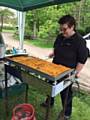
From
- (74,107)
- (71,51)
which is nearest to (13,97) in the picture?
(74,107)

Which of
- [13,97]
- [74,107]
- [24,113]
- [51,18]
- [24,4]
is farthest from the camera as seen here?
[51,18]

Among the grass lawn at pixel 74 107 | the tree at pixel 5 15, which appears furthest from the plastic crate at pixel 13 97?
the tree at pixel 5 15

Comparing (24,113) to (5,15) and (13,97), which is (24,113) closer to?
(13,97)

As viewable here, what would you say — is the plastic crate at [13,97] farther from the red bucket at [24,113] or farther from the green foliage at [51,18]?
the green foliage at [51,18]

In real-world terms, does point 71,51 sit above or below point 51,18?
above

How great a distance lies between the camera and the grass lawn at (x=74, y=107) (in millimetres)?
4523

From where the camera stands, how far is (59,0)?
15.0 ft

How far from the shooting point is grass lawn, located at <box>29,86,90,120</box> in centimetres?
452

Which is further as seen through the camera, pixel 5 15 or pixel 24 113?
pixel 5 15

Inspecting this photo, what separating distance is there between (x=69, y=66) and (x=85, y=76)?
4748mm

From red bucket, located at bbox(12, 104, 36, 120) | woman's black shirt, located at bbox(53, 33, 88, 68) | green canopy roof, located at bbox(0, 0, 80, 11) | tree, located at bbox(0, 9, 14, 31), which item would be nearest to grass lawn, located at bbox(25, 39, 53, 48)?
tree, located at bbox(0, 9, 14, 31)

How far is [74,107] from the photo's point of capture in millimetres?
5059

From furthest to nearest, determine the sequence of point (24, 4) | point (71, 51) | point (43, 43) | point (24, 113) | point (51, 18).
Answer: point (43, 43)
point (51, 18)
point (24, 4)
point (71, 51)
point (24, 113)

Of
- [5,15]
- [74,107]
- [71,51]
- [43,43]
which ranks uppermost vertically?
[71,51]
